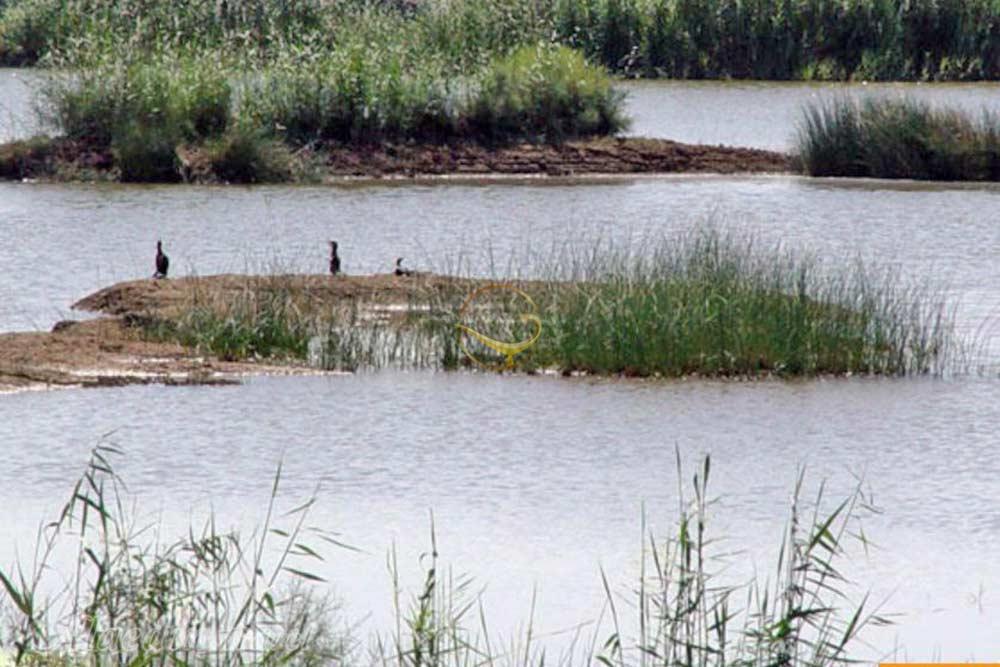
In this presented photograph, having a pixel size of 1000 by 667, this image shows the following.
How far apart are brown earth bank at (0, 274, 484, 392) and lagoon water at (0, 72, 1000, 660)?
304 mm

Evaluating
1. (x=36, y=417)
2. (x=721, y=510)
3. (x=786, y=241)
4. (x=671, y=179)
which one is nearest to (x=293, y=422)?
(x=36, y=417)

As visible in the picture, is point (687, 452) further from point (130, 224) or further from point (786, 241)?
point (130, 224)

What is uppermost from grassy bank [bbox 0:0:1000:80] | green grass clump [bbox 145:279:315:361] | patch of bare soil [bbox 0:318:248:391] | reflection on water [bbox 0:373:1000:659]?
grassy bank [bbox 0:0:1000:80]

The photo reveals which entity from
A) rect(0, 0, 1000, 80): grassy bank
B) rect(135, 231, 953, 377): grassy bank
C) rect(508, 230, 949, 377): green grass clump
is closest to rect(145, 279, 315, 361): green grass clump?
rect(135, 231, 953, 377): grassy bank

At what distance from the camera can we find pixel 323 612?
9188mm

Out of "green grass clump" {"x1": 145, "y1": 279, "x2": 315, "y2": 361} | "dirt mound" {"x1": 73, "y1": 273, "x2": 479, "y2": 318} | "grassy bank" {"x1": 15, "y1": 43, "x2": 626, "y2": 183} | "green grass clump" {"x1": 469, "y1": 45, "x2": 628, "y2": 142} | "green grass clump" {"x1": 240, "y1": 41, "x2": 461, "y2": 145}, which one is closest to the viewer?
"green grass clump" {"x1": 145, "y1": 279, "x2": 315, "y2": 361}

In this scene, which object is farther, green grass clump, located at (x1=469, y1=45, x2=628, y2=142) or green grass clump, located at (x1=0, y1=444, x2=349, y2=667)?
green grass clump, located at (x1=469, y1=45, x2=628, y2=142)

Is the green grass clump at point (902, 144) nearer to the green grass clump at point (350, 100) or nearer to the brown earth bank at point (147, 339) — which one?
the green grass clump at point (350, 100)

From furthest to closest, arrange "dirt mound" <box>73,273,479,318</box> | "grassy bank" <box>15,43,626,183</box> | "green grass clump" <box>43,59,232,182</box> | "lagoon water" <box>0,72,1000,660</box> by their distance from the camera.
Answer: "grassy bank" <box>15,43,626,183</box>, "green grass clump" <box>43,59,232,182</box>, "dirt mound" <box>73,273,479,318</box>, "lagoon water" <box>0,72,1000,660</box>

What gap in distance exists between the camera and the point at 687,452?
13195 millimetres

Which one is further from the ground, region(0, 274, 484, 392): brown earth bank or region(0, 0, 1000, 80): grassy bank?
region(0, 0, 1000, 80): grassy bank

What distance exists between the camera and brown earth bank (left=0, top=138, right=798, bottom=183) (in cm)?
2927

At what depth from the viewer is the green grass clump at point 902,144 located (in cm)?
3058

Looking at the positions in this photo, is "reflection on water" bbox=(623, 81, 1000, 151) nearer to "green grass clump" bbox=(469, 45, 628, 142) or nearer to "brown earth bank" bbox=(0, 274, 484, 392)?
"green grass clump" bbox=(469, 45, 628, 142)
